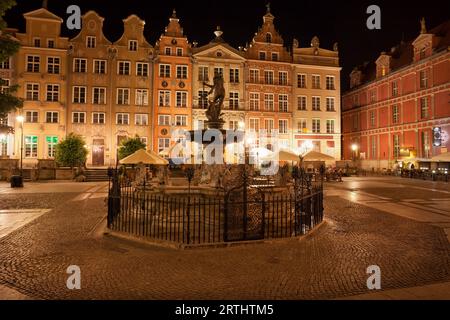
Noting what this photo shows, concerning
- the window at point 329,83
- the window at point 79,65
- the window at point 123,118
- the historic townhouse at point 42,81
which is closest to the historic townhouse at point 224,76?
the window at point 123,118

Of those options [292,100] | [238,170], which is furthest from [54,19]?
[238,170]

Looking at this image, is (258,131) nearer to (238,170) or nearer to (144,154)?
(144,154)

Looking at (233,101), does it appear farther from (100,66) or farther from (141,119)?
(100,66)

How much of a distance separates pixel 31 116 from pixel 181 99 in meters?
17.4

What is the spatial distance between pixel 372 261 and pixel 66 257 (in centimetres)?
655

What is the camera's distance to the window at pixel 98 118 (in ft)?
131

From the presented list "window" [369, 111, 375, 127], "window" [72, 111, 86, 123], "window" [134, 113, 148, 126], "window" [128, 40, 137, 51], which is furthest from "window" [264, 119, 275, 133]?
"window" [72, 111, 86, 123]

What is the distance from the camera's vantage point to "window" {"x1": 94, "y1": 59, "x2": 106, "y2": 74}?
4003 centimetres

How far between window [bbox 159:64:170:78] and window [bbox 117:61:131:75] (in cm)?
384

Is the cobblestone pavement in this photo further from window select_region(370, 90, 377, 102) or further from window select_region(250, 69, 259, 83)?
window select_region(370, 90, 377, 102)

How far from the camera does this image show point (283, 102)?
46.1 metres

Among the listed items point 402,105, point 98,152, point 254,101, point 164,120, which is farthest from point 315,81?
point 98,152

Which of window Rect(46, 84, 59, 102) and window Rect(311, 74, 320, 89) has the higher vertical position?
window Rect(311, 74, 320, 89)

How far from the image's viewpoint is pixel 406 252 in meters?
7.75
